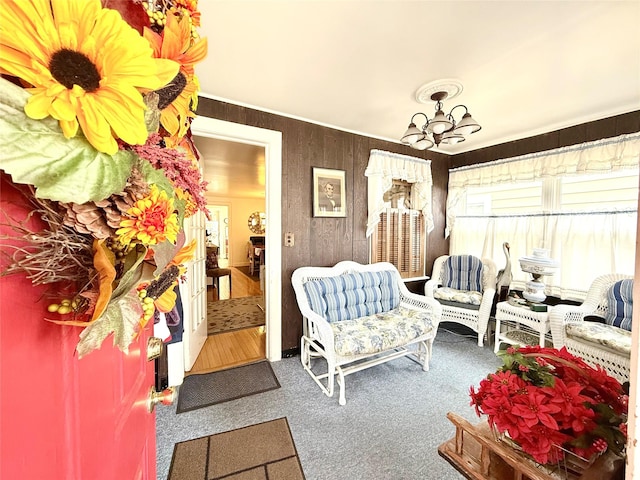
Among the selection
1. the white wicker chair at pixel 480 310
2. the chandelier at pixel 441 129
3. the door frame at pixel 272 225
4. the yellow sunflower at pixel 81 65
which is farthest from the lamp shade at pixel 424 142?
the yellow sunflower at pixel 81 65

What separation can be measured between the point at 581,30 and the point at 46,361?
2580mm

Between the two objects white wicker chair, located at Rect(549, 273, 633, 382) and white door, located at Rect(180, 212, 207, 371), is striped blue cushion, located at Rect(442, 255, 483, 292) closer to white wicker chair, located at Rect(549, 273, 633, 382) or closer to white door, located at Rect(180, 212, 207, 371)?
→ white wicker chair, located at Rect(549, 273, 633, 382)

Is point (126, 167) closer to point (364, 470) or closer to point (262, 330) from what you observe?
point (364, 470)

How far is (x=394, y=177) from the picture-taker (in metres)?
3.16

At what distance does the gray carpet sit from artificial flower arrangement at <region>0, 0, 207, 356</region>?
1608mm

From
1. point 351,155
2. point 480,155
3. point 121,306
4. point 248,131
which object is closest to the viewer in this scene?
point 121,306

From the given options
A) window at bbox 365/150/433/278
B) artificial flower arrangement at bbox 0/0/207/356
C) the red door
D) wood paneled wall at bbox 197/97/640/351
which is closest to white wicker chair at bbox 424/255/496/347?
window at bbox 365/150/433/278

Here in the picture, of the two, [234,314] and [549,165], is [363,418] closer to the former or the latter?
[234,314]

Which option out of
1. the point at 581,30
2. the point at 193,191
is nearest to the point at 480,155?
the point at 581,30

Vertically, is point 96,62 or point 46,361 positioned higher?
point 96,62

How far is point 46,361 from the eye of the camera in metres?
0.35

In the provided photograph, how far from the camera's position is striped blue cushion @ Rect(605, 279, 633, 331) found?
2119 millimetres

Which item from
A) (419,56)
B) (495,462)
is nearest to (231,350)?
(495,462)

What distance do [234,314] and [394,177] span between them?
3.03 m
